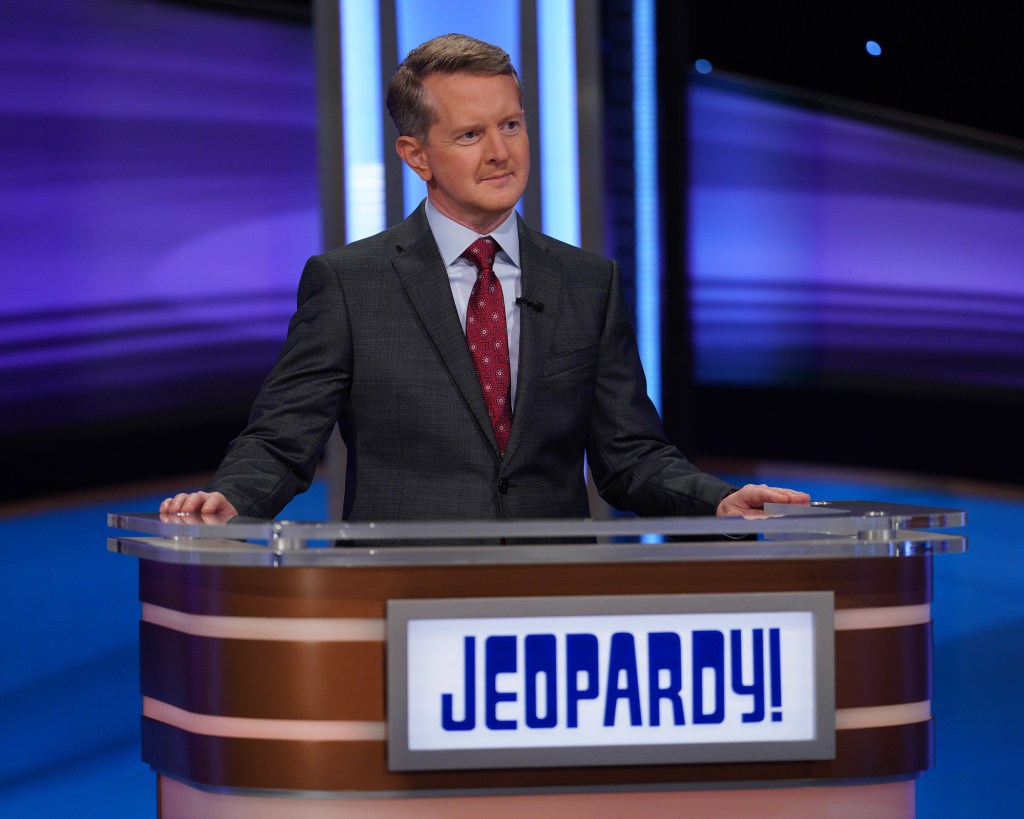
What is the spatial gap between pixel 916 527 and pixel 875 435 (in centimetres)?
724

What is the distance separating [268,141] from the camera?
8.38 meters

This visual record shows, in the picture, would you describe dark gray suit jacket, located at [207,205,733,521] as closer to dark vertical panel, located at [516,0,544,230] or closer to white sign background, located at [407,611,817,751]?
white sign background, located at [407,611,817,751]

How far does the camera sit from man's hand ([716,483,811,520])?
1505mm

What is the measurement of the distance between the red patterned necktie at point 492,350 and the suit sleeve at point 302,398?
18 cm

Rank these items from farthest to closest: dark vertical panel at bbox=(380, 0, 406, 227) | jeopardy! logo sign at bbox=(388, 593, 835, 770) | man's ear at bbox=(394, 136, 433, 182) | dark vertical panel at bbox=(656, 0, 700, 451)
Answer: dark vertical panel at bbox=(656, 0, 700, 451)
dark vertical panel at bbox=(380, 0, 406, 227)
man's ear at bbox=(394, 136, 433, 182)
jeopardy! logo sign at bbox=(388, 593, 835, 770)

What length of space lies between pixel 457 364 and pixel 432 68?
40 cm

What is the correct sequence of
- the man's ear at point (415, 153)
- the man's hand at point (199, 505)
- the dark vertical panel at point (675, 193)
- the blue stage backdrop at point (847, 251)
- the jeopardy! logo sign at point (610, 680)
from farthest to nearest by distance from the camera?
the dark vertical panel at point (675, 193)
the blue stage backdrop at point (847, 251)
the man's ear at point (415, 153)
the man's hand at point (199, 505)
the jeopardy! logo sign at point (610, 680)

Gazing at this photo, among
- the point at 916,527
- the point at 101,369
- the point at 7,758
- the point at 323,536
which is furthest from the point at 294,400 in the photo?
the point at 101,369

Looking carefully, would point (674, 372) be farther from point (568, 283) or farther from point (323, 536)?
point (323, 536)

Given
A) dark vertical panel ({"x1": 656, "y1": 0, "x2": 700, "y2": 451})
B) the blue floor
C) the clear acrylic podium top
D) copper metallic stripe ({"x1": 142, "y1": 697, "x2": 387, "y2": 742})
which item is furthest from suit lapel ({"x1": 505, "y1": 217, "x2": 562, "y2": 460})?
dark vertical panel ({"x1": 656, "y1": 0, "x2": 700, "y2": 451})

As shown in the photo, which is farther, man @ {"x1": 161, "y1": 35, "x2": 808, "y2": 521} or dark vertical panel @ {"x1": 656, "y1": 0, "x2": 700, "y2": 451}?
dark vertical panel @ {"x1": 656, "y1": 0, "x2": 700, "y2": 451}

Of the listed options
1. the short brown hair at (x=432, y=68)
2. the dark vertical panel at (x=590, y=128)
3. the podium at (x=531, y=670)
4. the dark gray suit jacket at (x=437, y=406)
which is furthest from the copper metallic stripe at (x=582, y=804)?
the dark vertical panel at (x=590, y=128)

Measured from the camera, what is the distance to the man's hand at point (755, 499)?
150cm

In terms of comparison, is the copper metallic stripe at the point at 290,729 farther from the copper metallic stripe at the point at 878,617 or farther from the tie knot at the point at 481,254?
the tie knot at the point at 481,254
